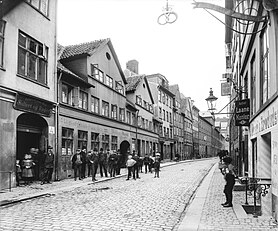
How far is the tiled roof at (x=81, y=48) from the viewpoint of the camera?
24692 mm

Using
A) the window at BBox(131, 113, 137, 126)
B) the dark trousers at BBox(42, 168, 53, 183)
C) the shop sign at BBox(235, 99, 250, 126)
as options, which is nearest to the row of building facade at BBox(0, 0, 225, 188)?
the window at BBox(131, 113, 137, 126)

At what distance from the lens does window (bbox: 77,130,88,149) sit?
22139 mm

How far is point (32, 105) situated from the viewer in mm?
16109

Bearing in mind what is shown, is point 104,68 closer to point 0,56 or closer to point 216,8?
point 0,56

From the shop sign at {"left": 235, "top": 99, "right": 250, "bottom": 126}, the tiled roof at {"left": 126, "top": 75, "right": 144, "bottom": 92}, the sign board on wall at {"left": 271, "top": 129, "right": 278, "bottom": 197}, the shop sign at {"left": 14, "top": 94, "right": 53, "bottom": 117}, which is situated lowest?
the sign board on wall at {"left": 271, "top": 129, "right": 278, "bottom": 197}

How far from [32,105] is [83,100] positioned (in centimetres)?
737

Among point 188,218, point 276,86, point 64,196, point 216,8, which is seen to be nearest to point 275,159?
point 276,86

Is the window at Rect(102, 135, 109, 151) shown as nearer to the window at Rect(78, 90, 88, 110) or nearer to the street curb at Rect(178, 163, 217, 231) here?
the window at Rect(78, 90, 88, 110)

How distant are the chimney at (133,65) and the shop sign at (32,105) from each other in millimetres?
32668

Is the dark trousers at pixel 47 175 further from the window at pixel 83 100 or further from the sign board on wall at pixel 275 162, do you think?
the sign board on wall at pixel 275 162

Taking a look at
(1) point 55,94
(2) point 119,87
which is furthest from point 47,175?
(2) point 119,87

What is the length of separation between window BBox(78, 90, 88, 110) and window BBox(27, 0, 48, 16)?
20.4 ft

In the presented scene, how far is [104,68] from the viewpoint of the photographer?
27.6 m

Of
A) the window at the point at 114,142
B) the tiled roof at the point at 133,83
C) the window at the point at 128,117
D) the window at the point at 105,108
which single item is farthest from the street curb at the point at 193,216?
the tiled roof at the point at 133,83
